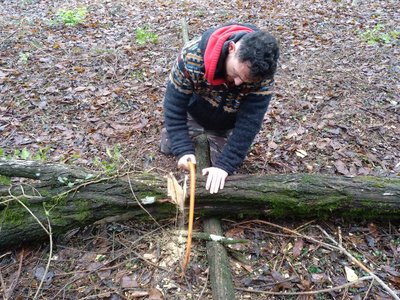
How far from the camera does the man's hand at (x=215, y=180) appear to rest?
2484mm

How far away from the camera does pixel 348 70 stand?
4.79 meters

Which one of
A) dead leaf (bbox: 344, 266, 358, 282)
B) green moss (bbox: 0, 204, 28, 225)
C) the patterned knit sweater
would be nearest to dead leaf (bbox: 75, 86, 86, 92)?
the patterned knit sweater

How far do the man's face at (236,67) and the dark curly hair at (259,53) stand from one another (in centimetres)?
3

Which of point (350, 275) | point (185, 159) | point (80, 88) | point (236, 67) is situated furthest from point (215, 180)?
point (80, 88)

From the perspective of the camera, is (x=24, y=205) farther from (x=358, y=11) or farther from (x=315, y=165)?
(x=358, y=11)

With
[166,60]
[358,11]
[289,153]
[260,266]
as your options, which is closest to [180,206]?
[260,266]

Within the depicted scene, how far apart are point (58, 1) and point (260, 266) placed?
7.83 m

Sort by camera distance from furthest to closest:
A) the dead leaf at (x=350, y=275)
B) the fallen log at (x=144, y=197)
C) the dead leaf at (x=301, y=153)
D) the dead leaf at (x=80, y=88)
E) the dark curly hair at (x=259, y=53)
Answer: the dead leaf at (x=80, y=88), the dead leaf at (x=301, y=153), the fallen log at (x=144, y=197), the dead leaf at (x=350, y=275), the dark curly hair at (x=259, y=53)

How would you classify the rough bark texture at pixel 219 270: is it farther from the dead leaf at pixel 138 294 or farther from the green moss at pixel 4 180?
the green moss at pixel 4 180

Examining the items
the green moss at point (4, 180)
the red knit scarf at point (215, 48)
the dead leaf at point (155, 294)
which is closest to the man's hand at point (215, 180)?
the red knit scarf at point (215, 48)

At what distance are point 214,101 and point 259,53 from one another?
97 centimetres

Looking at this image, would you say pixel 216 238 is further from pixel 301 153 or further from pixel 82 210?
pixel 301 153

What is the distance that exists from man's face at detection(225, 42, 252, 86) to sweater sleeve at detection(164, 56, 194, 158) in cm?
46

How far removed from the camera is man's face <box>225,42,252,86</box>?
80.6 inches
